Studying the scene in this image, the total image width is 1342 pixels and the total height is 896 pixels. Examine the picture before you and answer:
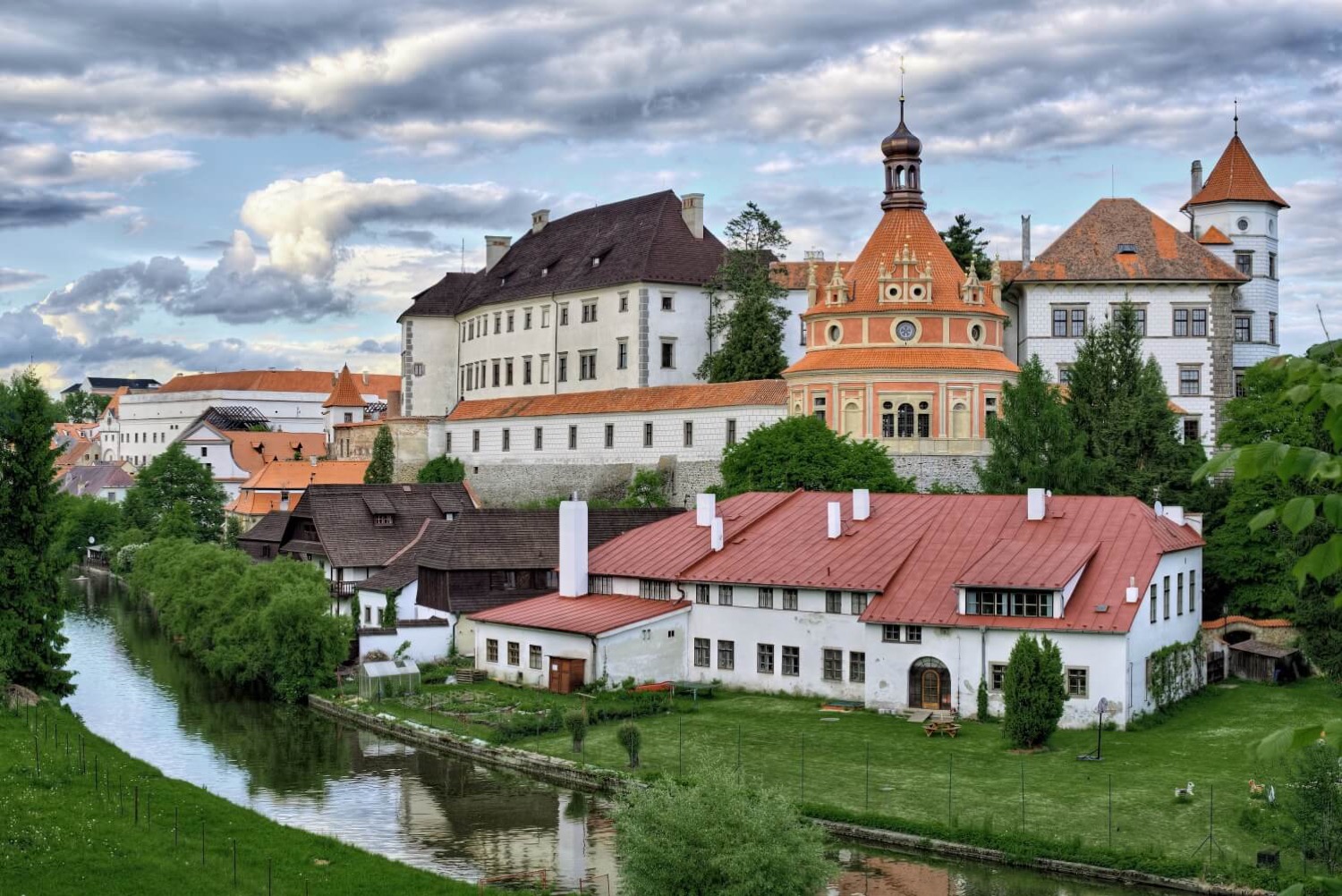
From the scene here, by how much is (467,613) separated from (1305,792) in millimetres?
25438

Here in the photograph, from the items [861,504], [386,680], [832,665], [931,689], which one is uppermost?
[861,504]

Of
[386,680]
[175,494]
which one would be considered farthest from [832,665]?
[175,494]

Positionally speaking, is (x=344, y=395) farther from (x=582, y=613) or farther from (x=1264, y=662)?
(x=1264, y=662)

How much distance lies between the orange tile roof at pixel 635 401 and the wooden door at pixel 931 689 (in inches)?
860

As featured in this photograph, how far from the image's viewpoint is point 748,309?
60750mm

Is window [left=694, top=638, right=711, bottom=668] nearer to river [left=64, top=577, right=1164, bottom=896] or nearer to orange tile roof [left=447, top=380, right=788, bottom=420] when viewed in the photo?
river [left=64, top=577, right=1164, bottom=896]

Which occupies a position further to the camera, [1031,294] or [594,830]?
Answer: [1031,294]

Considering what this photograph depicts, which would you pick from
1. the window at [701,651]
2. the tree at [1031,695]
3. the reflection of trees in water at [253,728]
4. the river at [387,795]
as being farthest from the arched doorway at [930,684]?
the reflection of trees in water at [253,728]

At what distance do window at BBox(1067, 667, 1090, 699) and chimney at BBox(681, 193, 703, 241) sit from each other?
133ft

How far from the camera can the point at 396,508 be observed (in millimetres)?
50656

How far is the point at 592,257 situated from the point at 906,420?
74.0ft

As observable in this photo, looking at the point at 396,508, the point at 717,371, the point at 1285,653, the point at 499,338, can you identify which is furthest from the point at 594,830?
the point at 499,338

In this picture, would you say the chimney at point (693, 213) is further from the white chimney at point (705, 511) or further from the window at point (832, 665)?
the window at point (832, 665)

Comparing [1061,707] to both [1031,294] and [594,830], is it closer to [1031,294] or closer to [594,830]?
[594,830]
